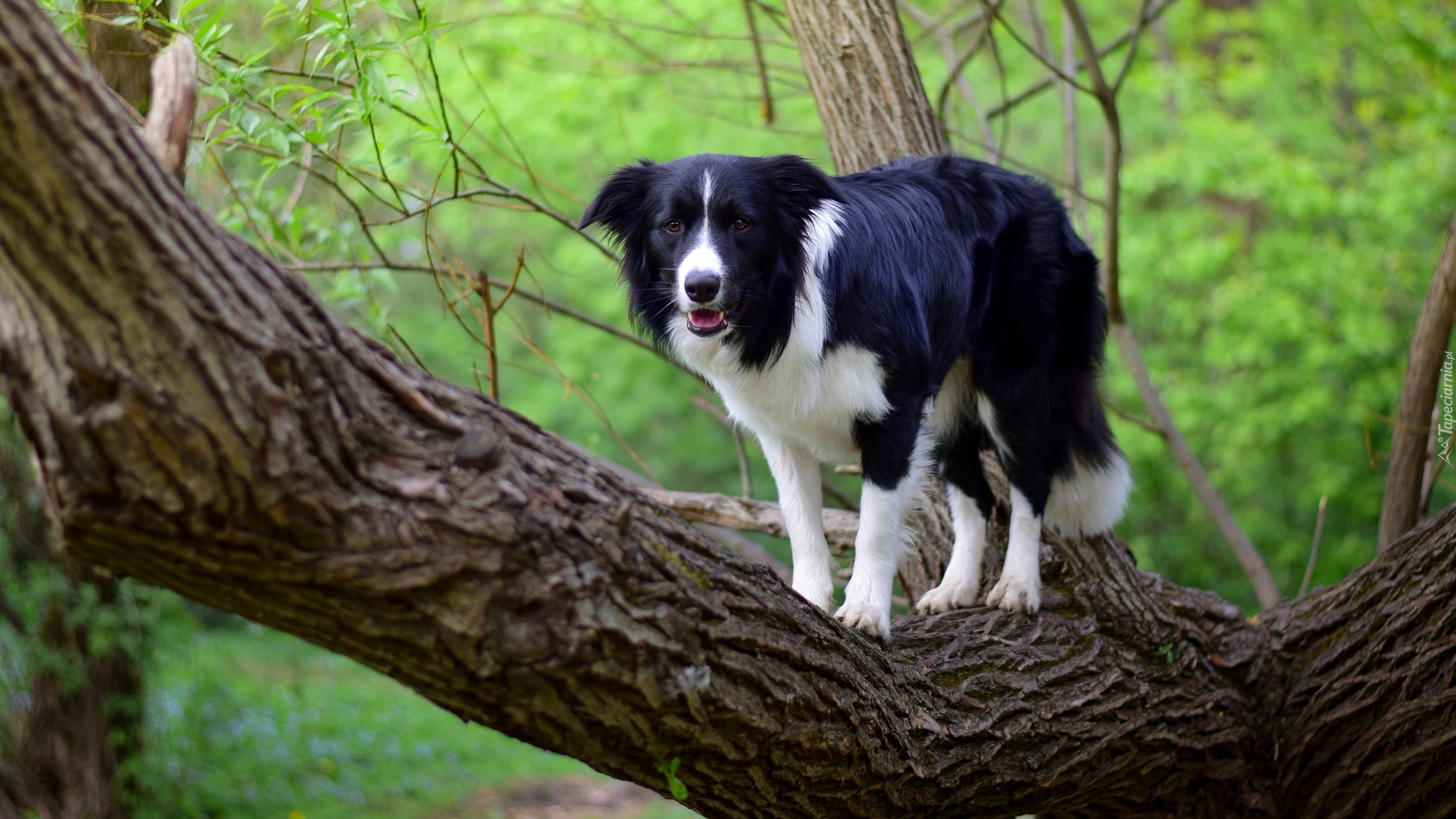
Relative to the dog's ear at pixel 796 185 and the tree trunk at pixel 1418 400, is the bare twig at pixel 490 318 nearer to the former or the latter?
the dog's ear at pixel 796 185

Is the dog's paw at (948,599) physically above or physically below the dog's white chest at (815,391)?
below

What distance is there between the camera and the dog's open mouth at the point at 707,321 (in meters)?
3.15

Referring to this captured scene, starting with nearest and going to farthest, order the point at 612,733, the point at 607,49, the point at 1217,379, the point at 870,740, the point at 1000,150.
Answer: the point at 612,733 → the point at 870,740 → the point at 1000,150 → the point at 1217,379 → the point at 607,49

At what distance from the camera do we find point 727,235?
125 inches

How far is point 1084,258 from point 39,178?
3.28 metres

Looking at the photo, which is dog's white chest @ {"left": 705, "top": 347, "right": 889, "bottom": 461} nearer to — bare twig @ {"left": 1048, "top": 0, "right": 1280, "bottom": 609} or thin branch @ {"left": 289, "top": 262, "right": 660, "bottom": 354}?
thin branch @ {"left": 289, "top": 262, "right": 660, "bottom": 354}

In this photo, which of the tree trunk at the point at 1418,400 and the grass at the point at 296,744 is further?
the grass at the point at 296,744

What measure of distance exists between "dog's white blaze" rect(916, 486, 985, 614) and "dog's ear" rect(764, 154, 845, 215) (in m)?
1.36

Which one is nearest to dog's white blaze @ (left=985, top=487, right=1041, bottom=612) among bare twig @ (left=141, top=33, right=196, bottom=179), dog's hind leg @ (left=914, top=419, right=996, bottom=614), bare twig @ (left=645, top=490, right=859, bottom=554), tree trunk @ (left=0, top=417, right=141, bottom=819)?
dog's hind leg @ (left=914, top=419, right=996, bottom=614)

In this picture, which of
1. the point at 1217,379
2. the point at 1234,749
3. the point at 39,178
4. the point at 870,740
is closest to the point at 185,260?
the point at 39,178

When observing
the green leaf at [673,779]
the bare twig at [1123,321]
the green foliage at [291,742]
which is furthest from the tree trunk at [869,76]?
the green foliage at [291,742]

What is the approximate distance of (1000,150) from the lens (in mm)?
5484

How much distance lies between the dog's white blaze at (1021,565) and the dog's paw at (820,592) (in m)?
0.58

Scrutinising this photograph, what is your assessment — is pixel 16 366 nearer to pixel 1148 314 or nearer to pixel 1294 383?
pixel 1294 383
